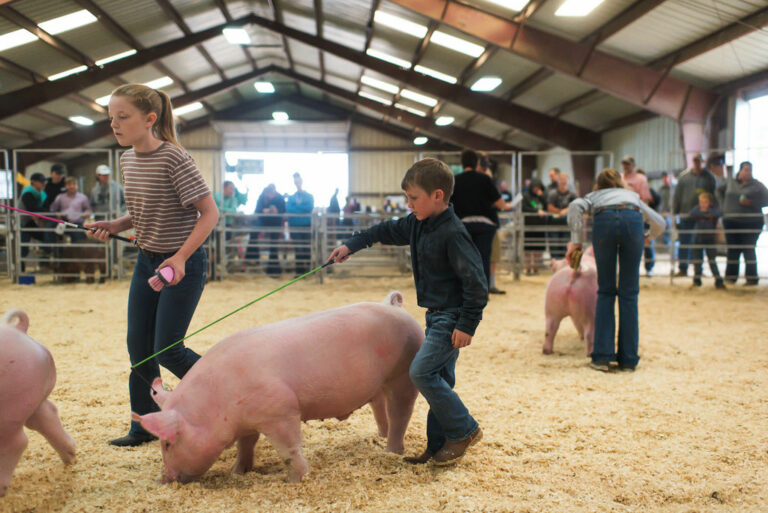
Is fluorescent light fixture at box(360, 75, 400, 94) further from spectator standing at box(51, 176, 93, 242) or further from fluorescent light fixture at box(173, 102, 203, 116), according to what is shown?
spectator standing at box(51, 176, 93, 242)

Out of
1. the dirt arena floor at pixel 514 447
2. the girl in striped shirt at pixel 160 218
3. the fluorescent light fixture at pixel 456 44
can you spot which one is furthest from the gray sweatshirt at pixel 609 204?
the fluorescent light fixture at pixel 456 44

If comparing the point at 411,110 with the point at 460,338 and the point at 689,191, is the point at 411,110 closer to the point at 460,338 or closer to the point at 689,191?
the point at 689,191

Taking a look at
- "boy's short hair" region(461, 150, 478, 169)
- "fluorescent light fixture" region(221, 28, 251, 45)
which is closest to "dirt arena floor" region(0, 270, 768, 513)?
"boy's short hair" region(461, 150, 478, 169)

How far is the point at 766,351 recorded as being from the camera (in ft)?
14.2

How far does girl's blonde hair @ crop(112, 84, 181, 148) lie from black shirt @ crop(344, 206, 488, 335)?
82 cm

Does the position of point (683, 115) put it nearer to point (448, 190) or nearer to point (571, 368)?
point (571, 368)

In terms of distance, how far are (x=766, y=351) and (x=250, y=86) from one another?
19223 mm

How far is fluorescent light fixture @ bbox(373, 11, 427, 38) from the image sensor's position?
1109cm

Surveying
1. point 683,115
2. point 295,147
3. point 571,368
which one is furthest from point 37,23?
point 295,147

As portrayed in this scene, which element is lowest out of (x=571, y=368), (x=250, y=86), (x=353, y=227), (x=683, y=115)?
(x=571, y=368)

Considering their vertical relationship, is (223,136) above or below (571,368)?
above

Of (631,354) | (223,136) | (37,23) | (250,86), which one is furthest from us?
(223,136)

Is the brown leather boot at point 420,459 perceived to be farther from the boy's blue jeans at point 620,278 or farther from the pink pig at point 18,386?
the boy's blue jeans at point 620,278

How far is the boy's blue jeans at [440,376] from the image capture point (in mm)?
2140
